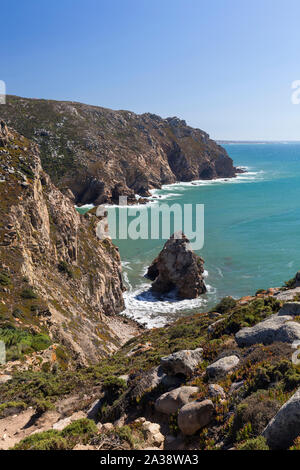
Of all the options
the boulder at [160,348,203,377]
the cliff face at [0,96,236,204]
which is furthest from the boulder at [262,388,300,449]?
the cliff face at [0,96,236,204]

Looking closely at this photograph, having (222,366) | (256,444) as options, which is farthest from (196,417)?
(222,366)

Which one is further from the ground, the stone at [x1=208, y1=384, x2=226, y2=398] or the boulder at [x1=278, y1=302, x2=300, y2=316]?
the boulder at [x1=278, y1=302, x2=300, y2=316]

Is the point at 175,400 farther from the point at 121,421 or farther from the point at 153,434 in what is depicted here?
the point at 121,421

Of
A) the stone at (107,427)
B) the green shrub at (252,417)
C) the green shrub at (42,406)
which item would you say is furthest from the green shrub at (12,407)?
the green shrub at (252,417)

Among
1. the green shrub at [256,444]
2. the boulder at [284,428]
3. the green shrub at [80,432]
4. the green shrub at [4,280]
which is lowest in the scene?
the green shrub at [80,432]

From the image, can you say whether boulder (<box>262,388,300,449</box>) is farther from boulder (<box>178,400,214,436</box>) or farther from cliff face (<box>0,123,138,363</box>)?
cliff face (<box>0,123,138,363</box>)

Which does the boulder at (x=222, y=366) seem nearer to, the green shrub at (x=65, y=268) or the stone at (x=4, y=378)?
the stone at (x=4, y=378)

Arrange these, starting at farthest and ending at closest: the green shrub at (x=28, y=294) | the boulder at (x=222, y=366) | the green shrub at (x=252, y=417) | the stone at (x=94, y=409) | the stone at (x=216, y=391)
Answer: the green shrub at (x=28, y=294), the stone at (x=94, y=409), the boulder at (x=222, y=366), the stone at (x=216, y=391), the green shrub at (x=252, y=417)
